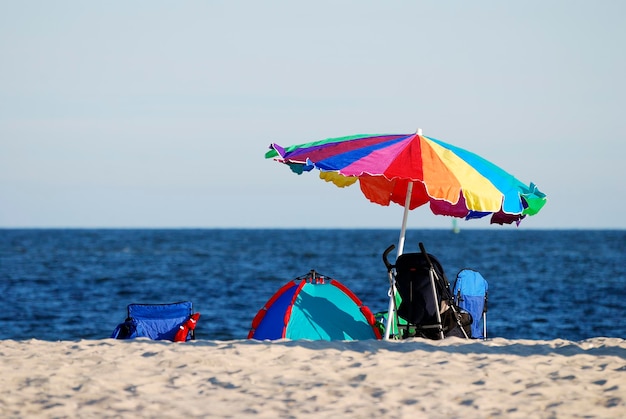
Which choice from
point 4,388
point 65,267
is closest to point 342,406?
point 4,388

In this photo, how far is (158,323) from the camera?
914cm

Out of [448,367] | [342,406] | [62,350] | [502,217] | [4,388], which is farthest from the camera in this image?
[502,217]

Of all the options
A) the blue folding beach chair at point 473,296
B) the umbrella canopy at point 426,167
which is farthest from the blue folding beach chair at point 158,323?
the blue folding beach chair at point 473,296

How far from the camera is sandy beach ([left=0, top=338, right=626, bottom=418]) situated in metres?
5.95

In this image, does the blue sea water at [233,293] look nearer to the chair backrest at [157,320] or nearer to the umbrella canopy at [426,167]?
the chair backrest at [157,320]

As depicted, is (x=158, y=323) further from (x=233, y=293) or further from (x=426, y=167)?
(x=233, y=293)

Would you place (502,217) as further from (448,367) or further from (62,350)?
(62,350)

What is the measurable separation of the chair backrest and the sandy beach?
1.09m

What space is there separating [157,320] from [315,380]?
303 cm

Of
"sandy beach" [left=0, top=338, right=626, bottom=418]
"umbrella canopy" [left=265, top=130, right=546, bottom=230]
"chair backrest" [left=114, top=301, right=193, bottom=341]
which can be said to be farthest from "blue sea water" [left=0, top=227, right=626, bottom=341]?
"sandy beach" [left=0, top=338, right=626, bottom=418]

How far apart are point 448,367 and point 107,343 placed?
318 centimetres

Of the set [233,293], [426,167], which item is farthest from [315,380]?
[233,293]

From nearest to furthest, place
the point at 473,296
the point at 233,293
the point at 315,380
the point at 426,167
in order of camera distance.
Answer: the point at 315,380
the point at 426,167
the point at 473,296
the point at 233,293

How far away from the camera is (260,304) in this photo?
23.4 m
